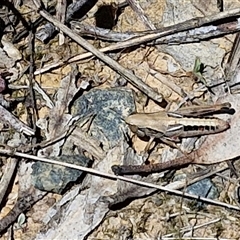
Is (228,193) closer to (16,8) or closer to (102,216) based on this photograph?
(102,216)

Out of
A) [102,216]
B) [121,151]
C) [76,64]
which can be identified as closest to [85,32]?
[76,64]

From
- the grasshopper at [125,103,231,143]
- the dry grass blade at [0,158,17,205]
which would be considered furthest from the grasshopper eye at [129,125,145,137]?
the dry grass blade at [0,158,17,205]

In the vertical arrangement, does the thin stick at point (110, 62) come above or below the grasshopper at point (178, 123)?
above

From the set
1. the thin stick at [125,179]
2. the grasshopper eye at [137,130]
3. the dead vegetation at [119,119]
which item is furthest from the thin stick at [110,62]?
the thin stick at [125,179]

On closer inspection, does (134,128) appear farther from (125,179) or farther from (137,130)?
(125,179)

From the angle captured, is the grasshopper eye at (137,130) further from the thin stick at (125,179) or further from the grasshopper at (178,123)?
the thin stick at (125,179)

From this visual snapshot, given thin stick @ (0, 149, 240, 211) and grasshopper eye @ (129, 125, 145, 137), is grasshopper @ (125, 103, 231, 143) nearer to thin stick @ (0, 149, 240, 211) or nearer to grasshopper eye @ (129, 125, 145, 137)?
grasshopper eye @ (129, 125, 145, 137)

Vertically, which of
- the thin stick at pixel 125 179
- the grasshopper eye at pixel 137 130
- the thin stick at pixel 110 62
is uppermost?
the thin stick at pixel 110 62
